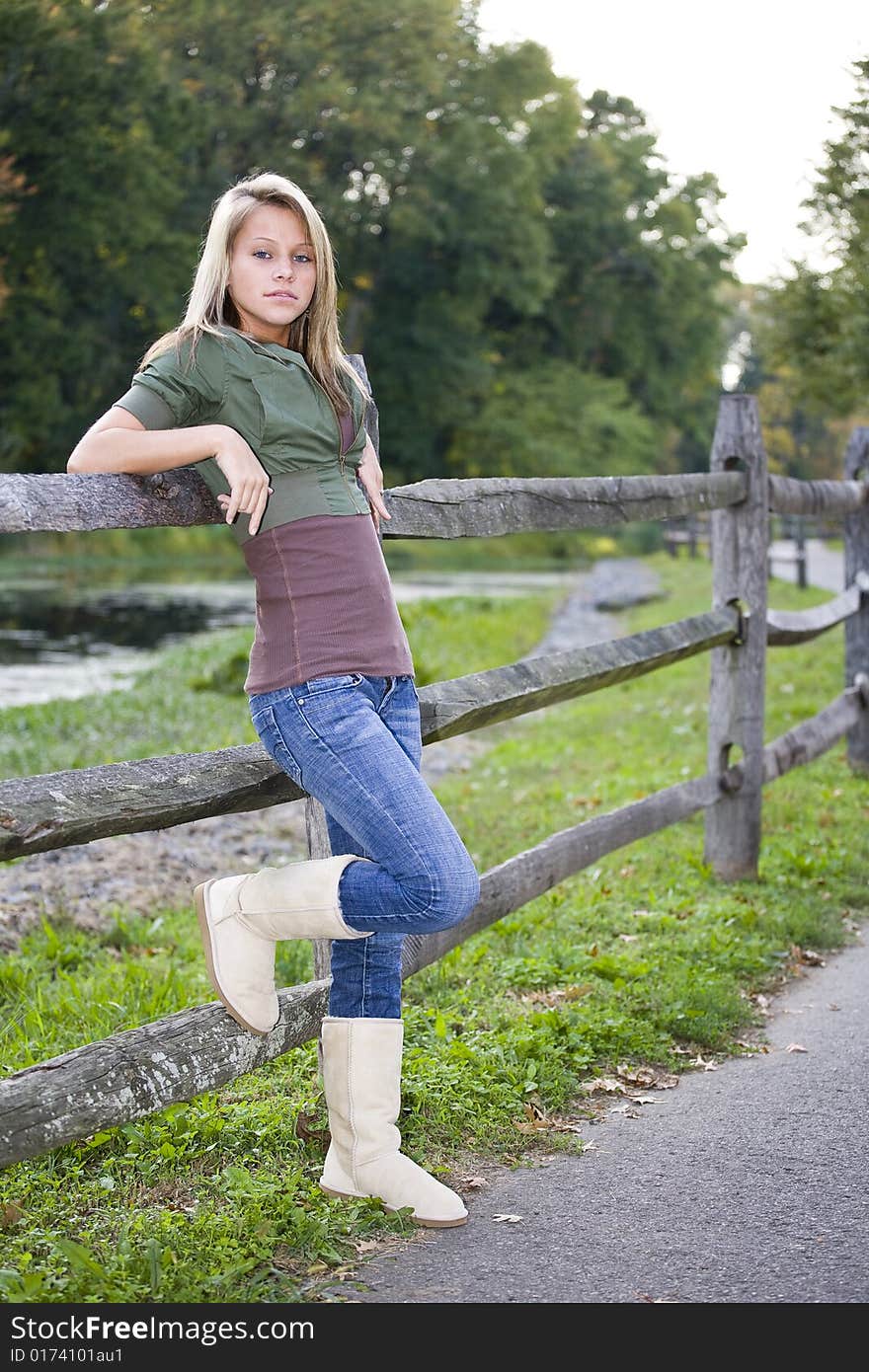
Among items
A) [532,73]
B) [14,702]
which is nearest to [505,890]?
[14,702]

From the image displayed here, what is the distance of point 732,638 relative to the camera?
19.0 ft

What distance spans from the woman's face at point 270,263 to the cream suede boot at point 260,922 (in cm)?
113

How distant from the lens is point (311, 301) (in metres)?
3.18

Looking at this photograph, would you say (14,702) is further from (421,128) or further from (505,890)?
(421,128)

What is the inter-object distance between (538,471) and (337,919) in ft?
148

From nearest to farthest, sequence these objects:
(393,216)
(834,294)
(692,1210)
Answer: (692,1210) < (834,294) < (393,216)

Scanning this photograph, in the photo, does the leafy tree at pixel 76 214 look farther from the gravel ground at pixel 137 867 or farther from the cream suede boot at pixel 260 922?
the cream suede boot at pixel 260 922

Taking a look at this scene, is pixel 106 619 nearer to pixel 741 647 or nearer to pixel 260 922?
pixel 741 647

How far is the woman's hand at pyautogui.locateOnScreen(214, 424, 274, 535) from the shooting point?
284 cm

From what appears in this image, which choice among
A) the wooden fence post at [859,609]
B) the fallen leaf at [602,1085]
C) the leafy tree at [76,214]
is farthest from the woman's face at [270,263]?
the leafy tree at [76,214]

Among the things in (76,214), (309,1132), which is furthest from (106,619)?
(76,214)

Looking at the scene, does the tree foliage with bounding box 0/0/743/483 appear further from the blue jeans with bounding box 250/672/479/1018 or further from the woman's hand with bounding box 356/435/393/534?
the blue jeans with bounding box 250/672/479/1018

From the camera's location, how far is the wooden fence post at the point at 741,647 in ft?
19.0

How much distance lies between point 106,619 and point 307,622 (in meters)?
17.0
